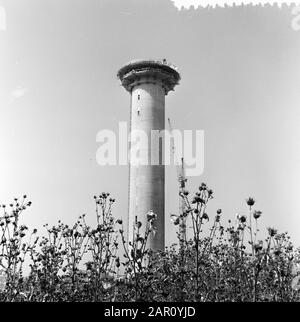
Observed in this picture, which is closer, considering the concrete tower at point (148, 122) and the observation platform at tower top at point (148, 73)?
the concrete tower at point (148, 122)

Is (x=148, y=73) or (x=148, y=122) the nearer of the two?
(x=148, y=122)

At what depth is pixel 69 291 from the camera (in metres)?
6.66

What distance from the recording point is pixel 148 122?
113 ft

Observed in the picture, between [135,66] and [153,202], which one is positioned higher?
[135,66]

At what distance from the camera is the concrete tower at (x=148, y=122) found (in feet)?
109

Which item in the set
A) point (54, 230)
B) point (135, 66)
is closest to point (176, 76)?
point (135, 66)

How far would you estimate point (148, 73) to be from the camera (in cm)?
3638

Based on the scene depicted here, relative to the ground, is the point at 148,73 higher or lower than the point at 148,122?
higher

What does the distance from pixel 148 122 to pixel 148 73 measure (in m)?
5.19

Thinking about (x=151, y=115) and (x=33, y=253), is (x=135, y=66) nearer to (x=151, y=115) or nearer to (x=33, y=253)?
(x=151, y=115)

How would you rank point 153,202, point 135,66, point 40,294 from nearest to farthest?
point 40,294 → point 153,202 → point 135,66

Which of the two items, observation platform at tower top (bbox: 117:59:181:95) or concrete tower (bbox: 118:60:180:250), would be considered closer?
concrete tower (bbox: 118:60:180:250)

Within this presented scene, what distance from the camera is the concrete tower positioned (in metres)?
33.2

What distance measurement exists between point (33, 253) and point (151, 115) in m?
28.4
